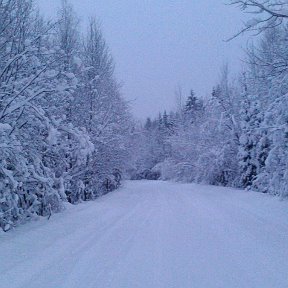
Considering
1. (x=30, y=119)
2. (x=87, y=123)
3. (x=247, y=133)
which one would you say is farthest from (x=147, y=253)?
(x=247, y=133)

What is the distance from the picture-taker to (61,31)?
2145cm

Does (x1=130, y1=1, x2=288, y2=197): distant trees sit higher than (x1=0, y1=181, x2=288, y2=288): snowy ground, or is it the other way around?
(x1=130, y1=1, x2=288, y2=197): distant trees

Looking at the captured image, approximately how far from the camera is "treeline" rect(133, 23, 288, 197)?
1504 centimetres

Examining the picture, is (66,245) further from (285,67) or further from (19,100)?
(285,67)

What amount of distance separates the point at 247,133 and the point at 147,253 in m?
20.3

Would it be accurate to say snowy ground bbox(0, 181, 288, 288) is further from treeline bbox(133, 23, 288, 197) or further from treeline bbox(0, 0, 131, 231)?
treeline bbox(133, 23, 288, 197)

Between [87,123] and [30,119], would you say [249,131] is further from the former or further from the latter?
[30,119]

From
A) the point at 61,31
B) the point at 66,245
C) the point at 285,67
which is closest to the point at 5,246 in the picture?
the point at 66,245

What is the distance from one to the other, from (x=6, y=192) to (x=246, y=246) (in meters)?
5.64

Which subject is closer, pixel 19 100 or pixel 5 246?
pixel 5 246

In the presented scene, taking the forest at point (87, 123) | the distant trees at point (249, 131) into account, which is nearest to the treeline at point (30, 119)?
the forest at point (87, 123)

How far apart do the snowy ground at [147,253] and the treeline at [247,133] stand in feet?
15.0

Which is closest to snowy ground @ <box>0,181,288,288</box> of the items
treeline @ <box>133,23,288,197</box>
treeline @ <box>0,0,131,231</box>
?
treeline @ <box>0,0,131,231</box>

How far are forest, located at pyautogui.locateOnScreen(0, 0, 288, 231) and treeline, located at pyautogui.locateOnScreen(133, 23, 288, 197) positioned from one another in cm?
7
